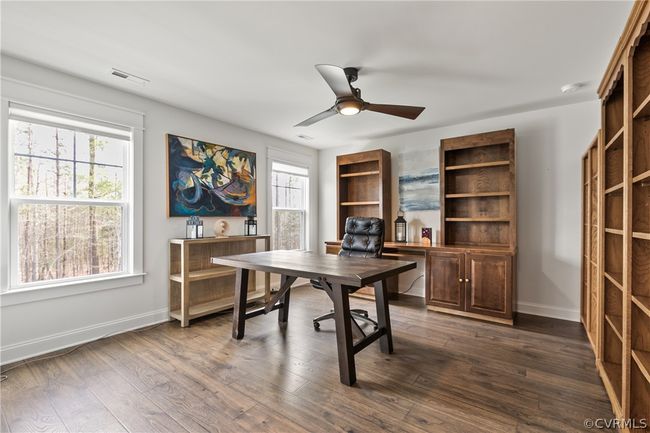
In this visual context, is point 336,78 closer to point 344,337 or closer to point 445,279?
point 344,337

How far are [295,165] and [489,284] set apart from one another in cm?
338

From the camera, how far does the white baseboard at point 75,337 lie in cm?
248

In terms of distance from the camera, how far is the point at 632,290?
1.58 meters

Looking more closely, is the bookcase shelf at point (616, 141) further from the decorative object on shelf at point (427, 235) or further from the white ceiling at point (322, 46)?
the decorative object on shelf at point (427, 235)

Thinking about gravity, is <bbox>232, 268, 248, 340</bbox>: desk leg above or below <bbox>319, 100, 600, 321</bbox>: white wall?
below

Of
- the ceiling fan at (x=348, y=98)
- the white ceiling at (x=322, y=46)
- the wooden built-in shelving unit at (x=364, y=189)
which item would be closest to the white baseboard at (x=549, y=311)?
the wooden built-in shelving unit at (x=364, y=189)

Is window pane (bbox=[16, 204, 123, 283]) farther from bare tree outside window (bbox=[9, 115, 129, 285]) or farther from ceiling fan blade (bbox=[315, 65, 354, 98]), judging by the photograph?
ceiling fan blade (bbox=[315, 65, 354, 98])

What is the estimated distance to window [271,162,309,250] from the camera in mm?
5004

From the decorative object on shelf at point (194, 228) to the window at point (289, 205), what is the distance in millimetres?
1420

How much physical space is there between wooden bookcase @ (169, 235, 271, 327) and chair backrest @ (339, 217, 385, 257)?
1264 millimetres

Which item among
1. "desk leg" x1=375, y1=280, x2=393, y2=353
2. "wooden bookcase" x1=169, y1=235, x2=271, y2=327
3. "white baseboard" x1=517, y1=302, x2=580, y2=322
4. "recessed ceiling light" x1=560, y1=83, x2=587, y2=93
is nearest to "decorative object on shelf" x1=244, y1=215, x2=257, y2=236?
"wooden bookcase" x1=169, y1=235, x2=271, y2=327

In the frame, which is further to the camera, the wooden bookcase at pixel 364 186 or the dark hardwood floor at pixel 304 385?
the wooden bookcase at pixel 364 186

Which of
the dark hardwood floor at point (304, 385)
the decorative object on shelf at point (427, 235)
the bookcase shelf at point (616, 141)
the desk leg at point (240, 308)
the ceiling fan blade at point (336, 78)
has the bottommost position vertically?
the dark hardwood floor at point (304, 385)

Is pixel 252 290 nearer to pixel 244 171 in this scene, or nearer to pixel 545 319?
pixel 244 171
